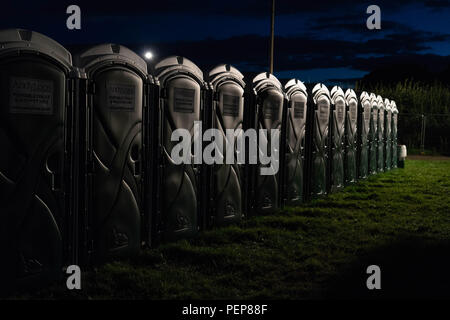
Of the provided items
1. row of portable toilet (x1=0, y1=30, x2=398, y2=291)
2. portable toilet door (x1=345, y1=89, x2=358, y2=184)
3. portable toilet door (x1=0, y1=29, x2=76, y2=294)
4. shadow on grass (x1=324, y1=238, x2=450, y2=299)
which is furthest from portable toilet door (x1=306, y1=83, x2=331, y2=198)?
portable toilet door (x1=0, y1=29, x2=76, y2=294)

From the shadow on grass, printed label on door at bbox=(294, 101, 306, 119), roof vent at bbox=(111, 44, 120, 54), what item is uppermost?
roof vent at bbox=(111, 44, 120, 54)

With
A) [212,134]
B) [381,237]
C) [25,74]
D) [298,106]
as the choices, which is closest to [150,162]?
[212,134]

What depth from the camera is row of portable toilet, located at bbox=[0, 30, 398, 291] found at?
4184 mm

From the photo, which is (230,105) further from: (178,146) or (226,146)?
(178,146)

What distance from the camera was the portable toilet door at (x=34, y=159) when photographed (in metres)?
4.09

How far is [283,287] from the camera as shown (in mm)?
4699

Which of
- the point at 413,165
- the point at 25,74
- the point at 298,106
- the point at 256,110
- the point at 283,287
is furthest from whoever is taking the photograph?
the point at 413,165

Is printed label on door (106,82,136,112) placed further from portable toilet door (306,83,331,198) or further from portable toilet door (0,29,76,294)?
portable toilet door (306,83,331,198)

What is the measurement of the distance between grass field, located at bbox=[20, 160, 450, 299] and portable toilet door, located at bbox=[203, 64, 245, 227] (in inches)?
10.8

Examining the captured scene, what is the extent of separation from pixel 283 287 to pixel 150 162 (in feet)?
6.50

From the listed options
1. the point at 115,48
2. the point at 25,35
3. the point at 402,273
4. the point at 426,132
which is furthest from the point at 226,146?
the point at 426,132

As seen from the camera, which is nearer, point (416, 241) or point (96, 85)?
point (96, 85)

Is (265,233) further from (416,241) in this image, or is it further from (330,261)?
(416,241)

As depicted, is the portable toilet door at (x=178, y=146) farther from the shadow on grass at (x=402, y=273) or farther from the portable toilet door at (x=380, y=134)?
the portable toilet door at (x=380, y=134)
